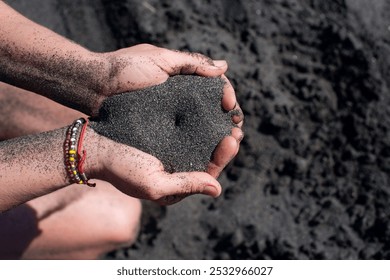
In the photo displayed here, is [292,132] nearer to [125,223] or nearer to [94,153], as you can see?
[125,223]

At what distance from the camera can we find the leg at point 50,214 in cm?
160

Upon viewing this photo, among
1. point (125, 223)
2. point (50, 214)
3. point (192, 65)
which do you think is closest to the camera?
point (192, 65)

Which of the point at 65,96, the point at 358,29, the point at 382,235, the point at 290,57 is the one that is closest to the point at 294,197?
the point at 382,235

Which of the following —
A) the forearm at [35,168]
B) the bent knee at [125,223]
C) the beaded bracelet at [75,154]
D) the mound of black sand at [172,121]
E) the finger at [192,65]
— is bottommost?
the bent knee at [125,223]

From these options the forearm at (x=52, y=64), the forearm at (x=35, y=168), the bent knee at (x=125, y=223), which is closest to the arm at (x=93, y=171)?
the forearm at (x=35, y=168)

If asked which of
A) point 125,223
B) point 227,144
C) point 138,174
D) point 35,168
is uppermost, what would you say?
point 227,144

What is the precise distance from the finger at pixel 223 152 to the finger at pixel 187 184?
0.17 ft

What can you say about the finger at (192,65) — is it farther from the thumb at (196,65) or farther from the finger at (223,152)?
the finger at (223,152)

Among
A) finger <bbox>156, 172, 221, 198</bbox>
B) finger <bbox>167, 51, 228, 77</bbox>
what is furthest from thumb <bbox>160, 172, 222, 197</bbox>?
finger <bbox>167, 51, 228, 77</bbox>

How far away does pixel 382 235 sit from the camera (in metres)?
1.72

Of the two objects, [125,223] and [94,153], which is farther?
[125,223]

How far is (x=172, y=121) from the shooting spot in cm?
131

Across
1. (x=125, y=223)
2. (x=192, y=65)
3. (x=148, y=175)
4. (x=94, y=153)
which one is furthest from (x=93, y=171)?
(x=125, y=223)

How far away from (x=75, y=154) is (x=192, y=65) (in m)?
0.39
